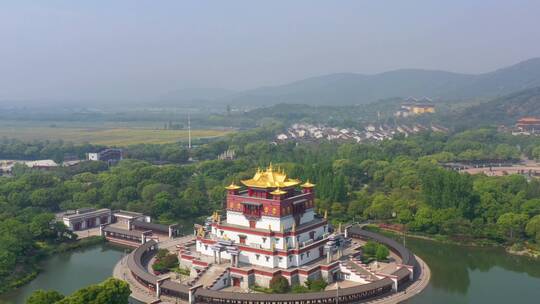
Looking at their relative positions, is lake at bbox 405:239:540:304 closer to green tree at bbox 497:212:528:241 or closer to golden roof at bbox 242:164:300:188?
green tree at bbox 497:212:528:241

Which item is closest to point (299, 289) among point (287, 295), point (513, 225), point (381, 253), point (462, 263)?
point (287, 295)

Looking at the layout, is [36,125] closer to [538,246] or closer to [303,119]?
[303,119]

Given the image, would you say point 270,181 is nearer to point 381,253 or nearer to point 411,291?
point 381,253

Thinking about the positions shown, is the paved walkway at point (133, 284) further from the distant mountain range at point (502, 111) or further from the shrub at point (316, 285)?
the distant mountain range at point (502, 111)

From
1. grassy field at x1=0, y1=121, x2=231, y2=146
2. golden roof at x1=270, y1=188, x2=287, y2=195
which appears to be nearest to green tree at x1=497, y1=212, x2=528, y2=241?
golden roof at x1=270, y1=188, x2=287, y2=195

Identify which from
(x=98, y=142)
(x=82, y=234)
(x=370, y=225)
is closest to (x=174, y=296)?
(x=82, y=234)

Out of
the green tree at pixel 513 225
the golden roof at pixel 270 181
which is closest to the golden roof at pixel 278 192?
the golden roof at pixel 270 181
